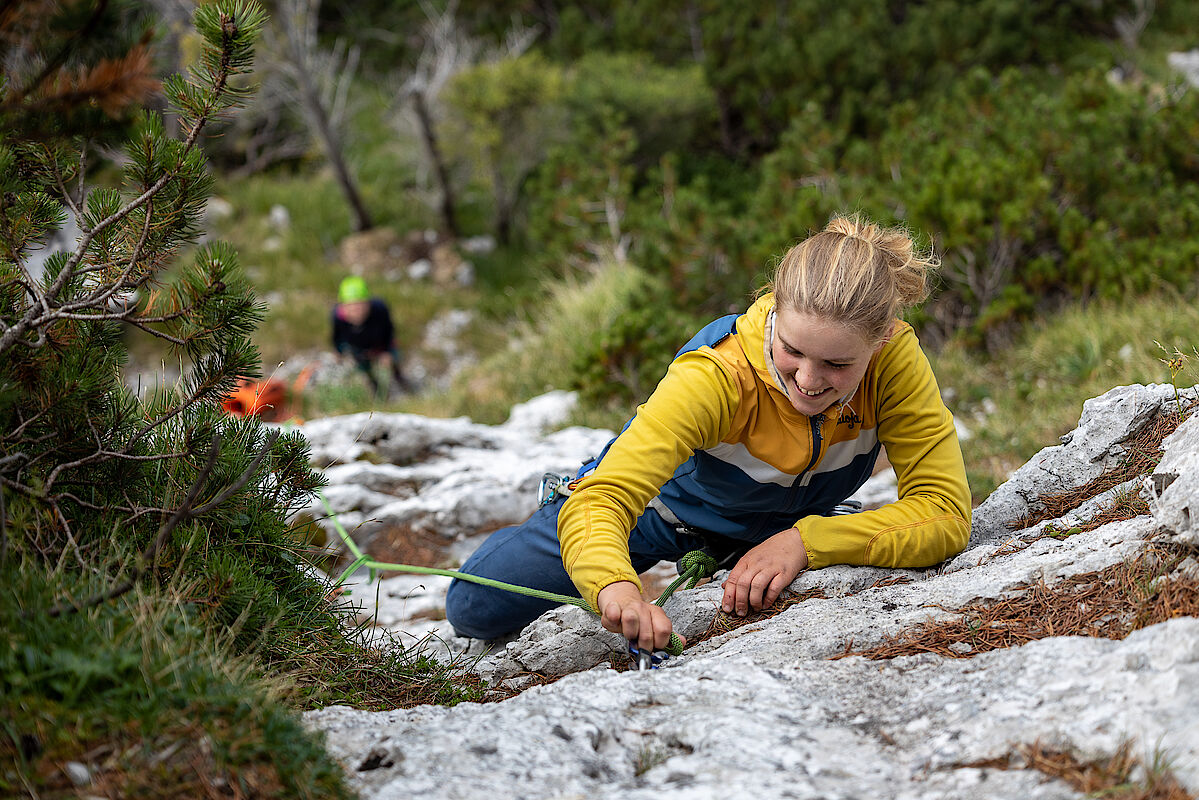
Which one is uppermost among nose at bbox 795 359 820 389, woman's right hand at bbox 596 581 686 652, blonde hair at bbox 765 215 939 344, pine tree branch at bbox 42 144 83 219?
pine tree branch at bbox 42 144 83 219

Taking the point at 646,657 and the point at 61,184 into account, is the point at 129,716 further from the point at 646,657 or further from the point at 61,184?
the point at 61,184

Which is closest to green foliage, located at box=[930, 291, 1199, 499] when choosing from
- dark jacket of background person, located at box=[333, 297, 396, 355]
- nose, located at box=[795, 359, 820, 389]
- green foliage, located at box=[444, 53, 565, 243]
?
nose, located at box=[795, 359, 820, 389]

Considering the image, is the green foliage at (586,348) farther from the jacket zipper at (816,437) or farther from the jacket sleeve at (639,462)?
the jacket sleeve at (639,462)

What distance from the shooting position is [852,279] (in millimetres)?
2303

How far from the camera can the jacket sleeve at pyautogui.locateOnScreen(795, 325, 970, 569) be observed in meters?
2.62

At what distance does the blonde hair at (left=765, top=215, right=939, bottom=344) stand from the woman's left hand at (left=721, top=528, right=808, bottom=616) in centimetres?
66

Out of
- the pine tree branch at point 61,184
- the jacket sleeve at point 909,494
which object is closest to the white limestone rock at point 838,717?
the jacket sleeve at point 909,494

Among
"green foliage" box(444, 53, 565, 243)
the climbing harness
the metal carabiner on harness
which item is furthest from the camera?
"green foliage" box(444, 53, 565, 243)

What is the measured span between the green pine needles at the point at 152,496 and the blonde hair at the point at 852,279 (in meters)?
1.39

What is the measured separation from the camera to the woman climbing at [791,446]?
2324 mm

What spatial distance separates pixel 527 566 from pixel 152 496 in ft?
4.15

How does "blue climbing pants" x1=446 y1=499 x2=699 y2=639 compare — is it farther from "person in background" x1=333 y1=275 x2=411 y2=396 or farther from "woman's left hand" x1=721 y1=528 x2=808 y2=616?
"person in background" x1=333 y1=275 x2=411 y2=396

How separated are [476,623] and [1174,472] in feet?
7.26

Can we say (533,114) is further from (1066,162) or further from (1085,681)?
(1085,681)
